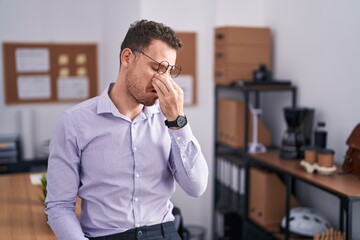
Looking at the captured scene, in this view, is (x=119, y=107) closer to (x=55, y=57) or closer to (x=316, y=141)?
(x=316, y=141)

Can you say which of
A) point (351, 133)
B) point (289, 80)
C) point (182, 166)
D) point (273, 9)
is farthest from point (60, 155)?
point (273, 9)

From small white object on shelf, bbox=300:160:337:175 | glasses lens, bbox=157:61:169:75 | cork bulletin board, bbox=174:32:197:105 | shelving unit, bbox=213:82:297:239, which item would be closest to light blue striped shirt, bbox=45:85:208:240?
glasses lens, bbox=157:61:169:75

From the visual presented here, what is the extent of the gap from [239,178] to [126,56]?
1762 mm

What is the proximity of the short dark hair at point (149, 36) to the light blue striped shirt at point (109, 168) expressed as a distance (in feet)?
0.78

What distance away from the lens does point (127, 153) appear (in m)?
1.63

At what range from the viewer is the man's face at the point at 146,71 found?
5.16 feet

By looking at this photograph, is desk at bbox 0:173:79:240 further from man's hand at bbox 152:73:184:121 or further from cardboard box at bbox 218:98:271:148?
cardboard box at bbox 218:98:271:148

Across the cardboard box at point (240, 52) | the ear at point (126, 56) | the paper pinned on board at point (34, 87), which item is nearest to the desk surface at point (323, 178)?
the cardboard box at point (240, 52)

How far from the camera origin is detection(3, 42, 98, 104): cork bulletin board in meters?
3.93

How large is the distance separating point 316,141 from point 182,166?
4.31 feet

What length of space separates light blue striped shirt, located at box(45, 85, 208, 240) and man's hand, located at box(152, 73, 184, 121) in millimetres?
69

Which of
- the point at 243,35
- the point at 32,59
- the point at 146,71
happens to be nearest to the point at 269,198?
the point at 243,35

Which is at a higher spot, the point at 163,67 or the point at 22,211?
the point at 163,67

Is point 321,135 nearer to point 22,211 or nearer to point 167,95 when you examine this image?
point 167,95
